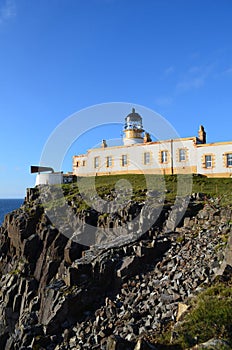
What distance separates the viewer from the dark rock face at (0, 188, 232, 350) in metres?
16.0

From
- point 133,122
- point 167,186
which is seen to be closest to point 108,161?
point 133,122

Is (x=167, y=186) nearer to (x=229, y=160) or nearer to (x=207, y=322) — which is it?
(x=229, y=160)

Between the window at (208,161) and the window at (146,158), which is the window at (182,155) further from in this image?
the window at (146,158)

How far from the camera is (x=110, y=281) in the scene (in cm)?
2070

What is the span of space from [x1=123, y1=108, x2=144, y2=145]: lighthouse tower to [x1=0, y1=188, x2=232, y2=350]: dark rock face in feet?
89.0

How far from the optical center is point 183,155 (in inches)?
1773

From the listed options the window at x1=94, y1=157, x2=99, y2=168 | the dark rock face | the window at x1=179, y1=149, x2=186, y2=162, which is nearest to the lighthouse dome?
the window at x1=94, y1=157, x2=99, y2=168

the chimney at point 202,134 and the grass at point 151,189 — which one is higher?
the chimney at point 202,134

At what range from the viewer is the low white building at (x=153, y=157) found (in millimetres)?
41969

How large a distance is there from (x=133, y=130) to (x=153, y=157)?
30.6ft

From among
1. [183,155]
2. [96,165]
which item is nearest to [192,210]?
[183,155]

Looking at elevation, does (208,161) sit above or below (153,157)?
below

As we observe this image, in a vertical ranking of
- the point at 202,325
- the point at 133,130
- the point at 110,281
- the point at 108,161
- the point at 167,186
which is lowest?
the point at 110,281

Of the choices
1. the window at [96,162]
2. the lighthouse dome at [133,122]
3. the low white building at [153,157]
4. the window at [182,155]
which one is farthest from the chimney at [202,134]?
the window at [96,162]
